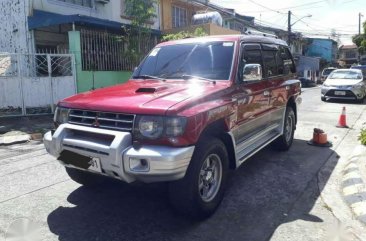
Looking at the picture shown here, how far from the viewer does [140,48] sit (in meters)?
13.9

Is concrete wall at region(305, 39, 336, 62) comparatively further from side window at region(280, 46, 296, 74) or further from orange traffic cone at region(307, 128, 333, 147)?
side window at region(280, 46, 296, 74)

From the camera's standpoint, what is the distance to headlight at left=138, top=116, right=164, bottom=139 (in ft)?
10.7

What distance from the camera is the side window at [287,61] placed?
252 inches

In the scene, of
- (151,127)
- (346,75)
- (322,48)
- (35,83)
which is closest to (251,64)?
(151,127)

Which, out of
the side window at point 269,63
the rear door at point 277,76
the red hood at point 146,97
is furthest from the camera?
the rear door at point 277,76

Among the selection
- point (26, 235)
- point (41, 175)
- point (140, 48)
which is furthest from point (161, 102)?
point (140, 48)

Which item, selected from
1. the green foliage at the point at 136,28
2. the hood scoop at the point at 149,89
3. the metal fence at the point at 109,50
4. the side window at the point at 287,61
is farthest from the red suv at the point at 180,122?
the green foliage at the point at 136,28

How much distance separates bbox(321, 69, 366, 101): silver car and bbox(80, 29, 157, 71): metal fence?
842 centimetres

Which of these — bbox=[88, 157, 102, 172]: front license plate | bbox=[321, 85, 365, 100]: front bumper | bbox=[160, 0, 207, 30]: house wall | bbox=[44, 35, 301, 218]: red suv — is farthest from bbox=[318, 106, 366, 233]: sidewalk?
bbox=[160, 0, 207, 30]: house wall

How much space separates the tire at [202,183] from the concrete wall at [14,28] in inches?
441

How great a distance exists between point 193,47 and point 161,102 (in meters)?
1.72

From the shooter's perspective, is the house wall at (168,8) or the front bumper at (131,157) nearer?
the front bumper at (131,157)

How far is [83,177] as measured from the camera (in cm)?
444

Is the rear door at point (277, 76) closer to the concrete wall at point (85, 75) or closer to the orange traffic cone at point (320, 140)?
the orange traffic cone at point (320, 140)
